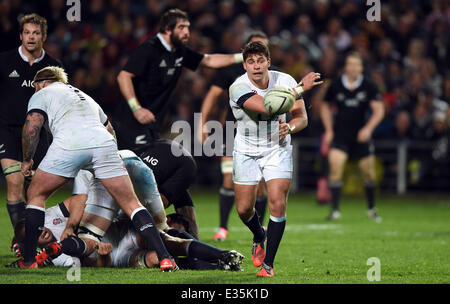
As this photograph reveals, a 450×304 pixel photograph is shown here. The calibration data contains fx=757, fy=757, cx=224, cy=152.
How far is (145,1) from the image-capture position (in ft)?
63.8

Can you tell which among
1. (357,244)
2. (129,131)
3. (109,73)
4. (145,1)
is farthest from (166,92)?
(145,1)

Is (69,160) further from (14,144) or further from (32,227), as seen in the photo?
(14,144)

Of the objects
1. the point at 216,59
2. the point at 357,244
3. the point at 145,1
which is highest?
the point at 145,1

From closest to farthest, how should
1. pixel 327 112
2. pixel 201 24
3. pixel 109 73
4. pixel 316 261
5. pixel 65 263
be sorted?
pixel 65 263
pixel 316 261
pixel 327 112
pixel 109 73
pixel 201 24

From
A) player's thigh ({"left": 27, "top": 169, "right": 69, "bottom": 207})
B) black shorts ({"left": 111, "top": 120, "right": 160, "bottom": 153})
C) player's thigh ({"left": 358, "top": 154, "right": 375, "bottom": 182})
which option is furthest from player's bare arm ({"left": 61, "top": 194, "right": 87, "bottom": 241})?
player's thigh ({"left": 358, "top": 154, "right": 375, "bottom": 182})

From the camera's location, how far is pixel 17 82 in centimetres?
873

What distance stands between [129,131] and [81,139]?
9.13 feet

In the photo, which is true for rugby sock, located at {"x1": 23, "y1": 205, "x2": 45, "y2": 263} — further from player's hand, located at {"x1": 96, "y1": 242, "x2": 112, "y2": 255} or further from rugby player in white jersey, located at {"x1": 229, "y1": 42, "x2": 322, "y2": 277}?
rugby player in white jersey, located at {"x1": 229, "y1": 42, "x2": 322, "y2": 277}

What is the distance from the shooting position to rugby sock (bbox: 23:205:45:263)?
6750 mm

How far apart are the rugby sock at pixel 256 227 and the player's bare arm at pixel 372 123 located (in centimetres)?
565

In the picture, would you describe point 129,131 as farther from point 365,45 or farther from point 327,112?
point 365,45

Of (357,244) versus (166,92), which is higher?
(166,92)

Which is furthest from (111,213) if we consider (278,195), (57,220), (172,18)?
(172,18)

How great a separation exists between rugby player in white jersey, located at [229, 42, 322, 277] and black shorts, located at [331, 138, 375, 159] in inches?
237
